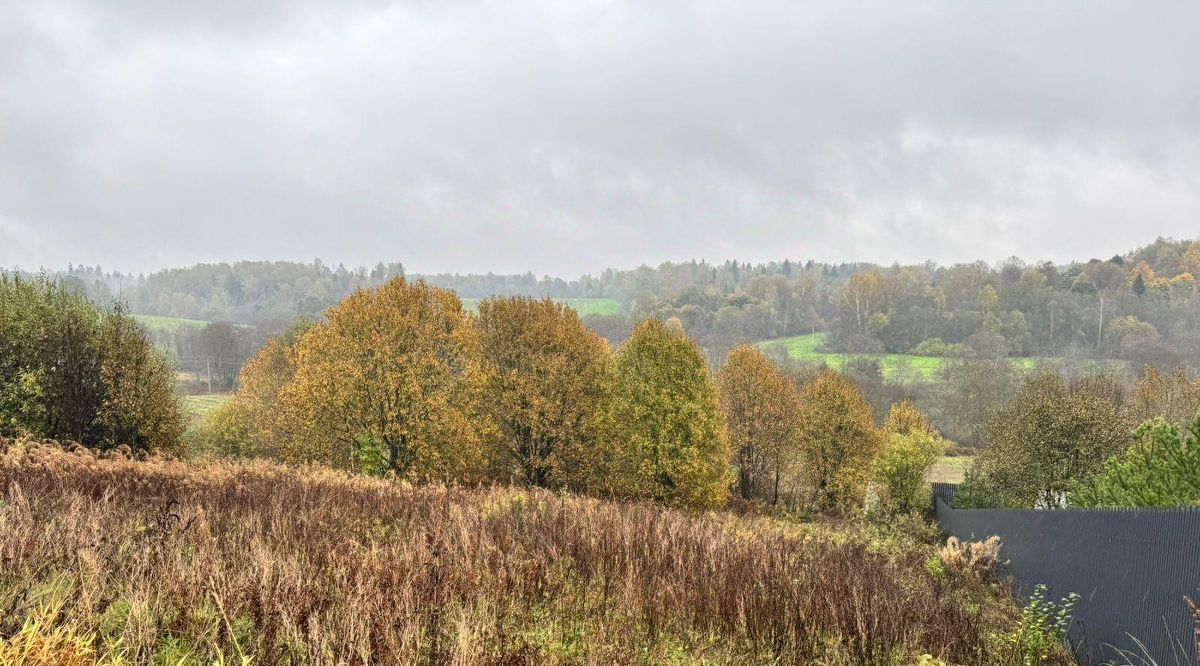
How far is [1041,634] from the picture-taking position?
8.07 metres

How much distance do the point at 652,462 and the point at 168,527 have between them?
22.2 metres

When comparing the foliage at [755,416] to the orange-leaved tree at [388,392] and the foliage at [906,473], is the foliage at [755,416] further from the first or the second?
the orange-leaved tree at [388,392]

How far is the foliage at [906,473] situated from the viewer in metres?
30.4

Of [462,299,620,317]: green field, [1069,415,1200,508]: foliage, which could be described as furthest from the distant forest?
[1069,415,1200,508]: foliage

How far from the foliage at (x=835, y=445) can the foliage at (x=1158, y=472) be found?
2280cm

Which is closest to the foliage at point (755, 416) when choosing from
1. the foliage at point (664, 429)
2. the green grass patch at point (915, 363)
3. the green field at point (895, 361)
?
the foliage at point (664, 429)

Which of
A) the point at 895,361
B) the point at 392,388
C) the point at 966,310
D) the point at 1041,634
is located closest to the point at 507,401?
the point at 392,388

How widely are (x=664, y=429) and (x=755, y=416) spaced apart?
12.3 metres

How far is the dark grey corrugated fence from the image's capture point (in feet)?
22.8

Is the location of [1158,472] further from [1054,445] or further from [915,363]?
[915,363]

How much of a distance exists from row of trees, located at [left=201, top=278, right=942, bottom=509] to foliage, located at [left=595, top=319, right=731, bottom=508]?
0.05m

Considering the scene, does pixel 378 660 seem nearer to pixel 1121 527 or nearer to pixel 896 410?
pixel 1121 527

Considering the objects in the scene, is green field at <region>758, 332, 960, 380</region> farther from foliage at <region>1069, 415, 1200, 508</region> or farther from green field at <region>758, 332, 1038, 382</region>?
foliage at <region>1069, 415, 1200, 508</region>

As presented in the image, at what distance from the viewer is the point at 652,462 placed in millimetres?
27203
